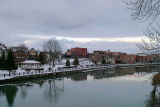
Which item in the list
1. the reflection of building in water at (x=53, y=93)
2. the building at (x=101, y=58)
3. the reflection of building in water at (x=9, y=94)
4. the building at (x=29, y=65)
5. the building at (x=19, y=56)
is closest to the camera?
the reflection of building in water at (x=9, y=94)

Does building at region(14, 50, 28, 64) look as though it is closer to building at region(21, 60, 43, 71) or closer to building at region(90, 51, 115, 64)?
building at region(21, 60, 43, 71)

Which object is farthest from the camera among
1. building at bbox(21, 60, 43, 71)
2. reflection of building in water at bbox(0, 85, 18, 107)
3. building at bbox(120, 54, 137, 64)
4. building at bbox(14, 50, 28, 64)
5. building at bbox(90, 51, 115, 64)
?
building at bbox(120, 54, 137, 64)

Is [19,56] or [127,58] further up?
[19,56]

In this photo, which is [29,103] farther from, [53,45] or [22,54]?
[53,45]

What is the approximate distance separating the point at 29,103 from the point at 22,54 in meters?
41.2

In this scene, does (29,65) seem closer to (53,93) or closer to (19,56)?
(19,56)

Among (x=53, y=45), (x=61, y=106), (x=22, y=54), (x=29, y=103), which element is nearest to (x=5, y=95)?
(x=29, y=103)

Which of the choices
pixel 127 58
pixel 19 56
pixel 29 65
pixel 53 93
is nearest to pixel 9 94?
pixel 53 93

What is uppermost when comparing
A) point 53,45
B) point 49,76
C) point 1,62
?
point 53,45

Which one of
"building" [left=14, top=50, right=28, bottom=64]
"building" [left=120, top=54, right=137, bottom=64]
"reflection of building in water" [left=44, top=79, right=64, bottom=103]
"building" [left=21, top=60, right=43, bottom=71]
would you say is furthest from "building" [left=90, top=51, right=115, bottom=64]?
"reflection of building in water" [left=44, top=79, right=64, bottom=103]

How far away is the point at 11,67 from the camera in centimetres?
3100

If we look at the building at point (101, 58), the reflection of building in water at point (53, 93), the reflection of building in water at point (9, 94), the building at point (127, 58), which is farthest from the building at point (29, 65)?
the building at point (127, 58)

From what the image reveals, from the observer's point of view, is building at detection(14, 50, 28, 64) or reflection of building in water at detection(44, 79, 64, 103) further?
building at detection(14, 50, 28, 64)

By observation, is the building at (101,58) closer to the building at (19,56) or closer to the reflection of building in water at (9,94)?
the building at (19,56)
